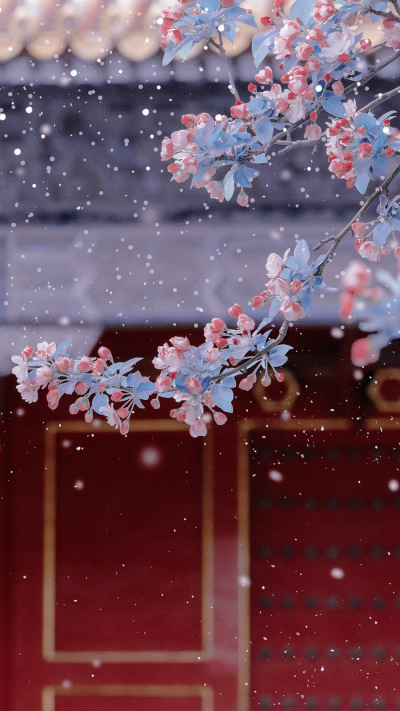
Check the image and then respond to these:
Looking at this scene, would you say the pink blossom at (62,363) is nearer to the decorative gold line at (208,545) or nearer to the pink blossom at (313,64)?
the pink blossom at (313,64)

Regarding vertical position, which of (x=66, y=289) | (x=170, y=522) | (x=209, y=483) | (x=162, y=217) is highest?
(x=162, y=217)

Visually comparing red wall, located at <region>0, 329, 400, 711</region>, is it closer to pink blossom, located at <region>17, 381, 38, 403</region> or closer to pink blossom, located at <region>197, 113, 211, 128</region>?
pink blossom, located at <region>17, 381, 38, 403</region>

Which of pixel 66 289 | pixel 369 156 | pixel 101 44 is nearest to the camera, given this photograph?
pixel 369 156

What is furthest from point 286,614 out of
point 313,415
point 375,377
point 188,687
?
point 375,377

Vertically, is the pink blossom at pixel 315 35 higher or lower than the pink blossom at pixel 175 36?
lower

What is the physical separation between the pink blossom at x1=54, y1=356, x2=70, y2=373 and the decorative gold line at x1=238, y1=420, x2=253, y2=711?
126 cm

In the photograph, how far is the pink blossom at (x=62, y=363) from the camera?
1.60 metres

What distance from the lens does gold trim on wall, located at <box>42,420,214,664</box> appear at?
2717 millimetres

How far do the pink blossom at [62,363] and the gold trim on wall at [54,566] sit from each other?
116cm

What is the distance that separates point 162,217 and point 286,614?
1787 millimetres

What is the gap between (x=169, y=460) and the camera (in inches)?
110

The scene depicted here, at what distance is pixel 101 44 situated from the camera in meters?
2.49

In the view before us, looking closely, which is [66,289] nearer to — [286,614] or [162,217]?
[162,217]

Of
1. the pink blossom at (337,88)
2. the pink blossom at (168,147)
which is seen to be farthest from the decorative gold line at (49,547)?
the pink blossom at (337,88)
